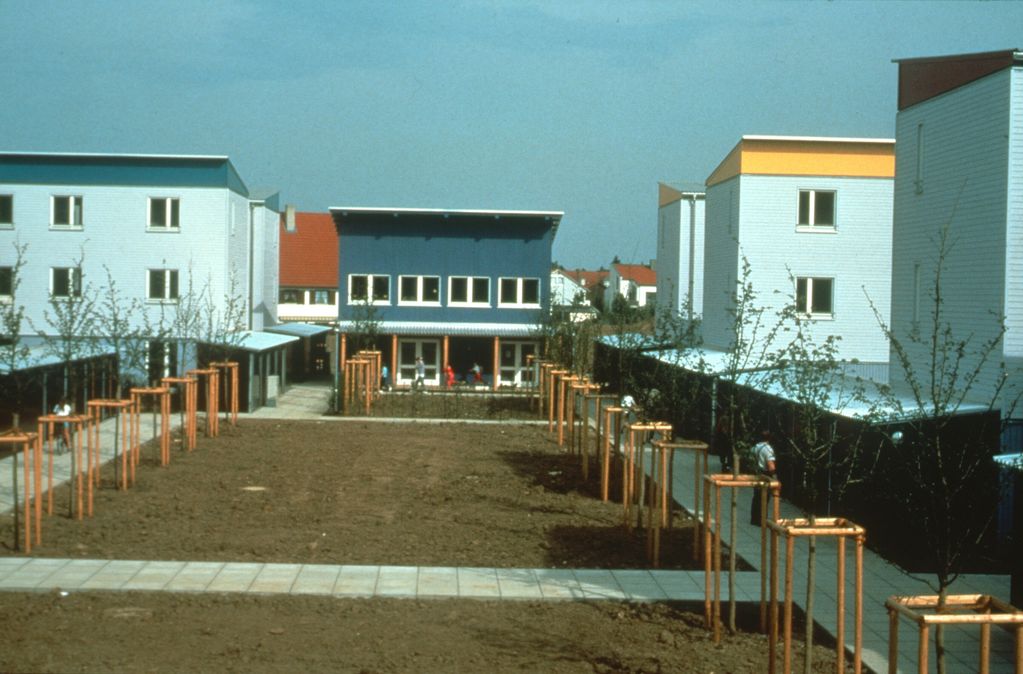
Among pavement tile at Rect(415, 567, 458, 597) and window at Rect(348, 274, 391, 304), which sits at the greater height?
window at Rect(348, 274, 391, 304)

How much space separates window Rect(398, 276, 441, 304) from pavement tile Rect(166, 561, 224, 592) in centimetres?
3678

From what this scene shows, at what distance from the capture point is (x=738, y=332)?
40.6 ft

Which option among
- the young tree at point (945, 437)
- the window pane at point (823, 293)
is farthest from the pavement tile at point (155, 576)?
the window pane at point (823, 293)

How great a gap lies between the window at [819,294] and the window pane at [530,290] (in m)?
17.3

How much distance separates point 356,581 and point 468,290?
3779 centimetres

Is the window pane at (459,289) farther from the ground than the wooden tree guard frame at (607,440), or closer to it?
farther from the ground

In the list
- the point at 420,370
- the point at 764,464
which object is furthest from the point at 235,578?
the point at 420,370

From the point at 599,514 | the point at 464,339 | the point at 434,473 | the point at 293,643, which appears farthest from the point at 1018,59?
the point at 464,339

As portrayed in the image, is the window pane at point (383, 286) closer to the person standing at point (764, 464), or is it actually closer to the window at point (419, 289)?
the window at point (419, 289)

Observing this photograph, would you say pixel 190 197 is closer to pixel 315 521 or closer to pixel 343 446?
pixel 343 446

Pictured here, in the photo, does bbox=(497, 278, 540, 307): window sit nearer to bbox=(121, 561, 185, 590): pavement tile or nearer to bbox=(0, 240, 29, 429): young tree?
bbox=(0, 240, 29, 429): young tree

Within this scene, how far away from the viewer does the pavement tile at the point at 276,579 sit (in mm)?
11320

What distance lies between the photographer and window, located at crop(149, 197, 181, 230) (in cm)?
4078

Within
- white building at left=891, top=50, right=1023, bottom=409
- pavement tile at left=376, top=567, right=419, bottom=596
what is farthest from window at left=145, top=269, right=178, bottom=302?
pavement tile at left=376, top=567, right=419, bottom=596
